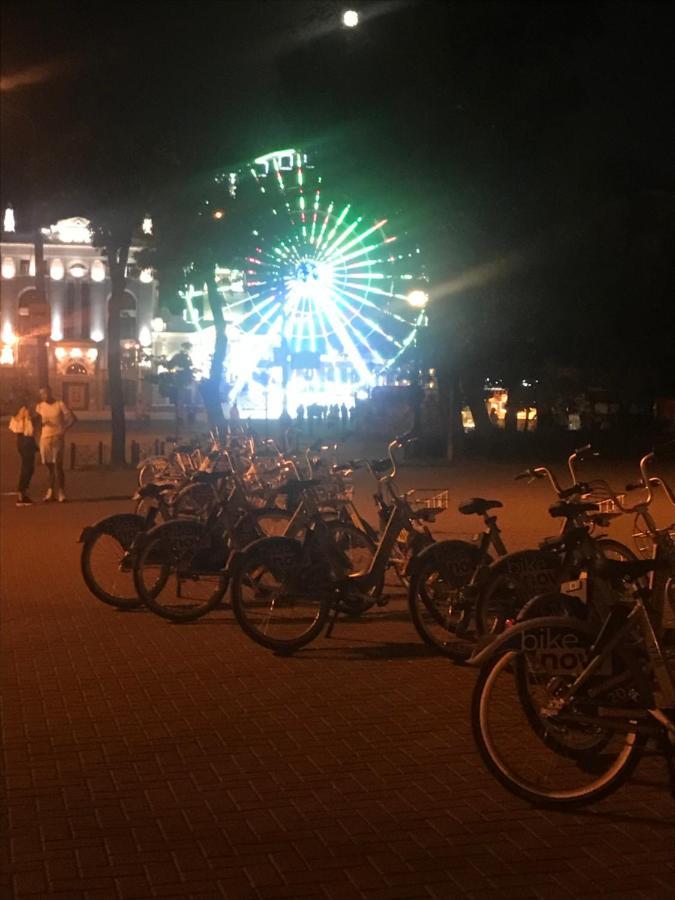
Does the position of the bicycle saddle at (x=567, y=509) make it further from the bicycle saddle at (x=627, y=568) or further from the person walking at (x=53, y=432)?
the person walking at (x=53, y=432)

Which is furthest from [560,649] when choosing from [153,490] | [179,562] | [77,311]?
[77,311]

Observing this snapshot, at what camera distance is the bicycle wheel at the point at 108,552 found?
34.8 feet

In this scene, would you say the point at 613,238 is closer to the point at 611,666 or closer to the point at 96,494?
the point at 96,494

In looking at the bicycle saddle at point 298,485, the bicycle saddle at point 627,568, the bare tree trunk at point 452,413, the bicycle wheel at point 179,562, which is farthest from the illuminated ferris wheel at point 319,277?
the bicycle saddle at point 627,568

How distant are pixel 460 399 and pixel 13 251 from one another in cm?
7019

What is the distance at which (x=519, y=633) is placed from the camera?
5.34 meters

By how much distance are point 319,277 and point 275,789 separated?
3654 centimetres

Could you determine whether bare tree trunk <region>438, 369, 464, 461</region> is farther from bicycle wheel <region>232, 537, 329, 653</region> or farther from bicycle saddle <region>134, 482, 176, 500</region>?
bicycle wheel <region>232, 537, 329, 653</region>

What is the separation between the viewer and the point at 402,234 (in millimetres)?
30906

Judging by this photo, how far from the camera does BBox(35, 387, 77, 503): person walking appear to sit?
2003 cm

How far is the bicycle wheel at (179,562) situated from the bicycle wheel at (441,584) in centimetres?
185

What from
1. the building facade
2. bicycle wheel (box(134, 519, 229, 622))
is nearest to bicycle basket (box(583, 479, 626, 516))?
bicycle wheel (box(134, 519, 229, 622))

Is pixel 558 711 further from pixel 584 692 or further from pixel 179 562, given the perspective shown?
pixel 179 562

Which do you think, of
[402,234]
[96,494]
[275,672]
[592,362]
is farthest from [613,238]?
[275,672]
